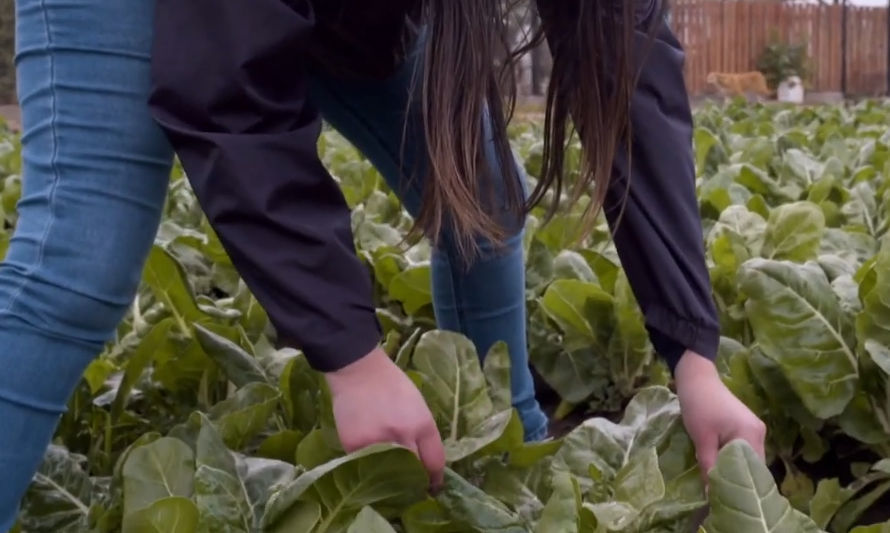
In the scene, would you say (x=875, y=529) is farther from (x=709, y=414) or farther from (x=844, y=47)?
(x=844, y=47)

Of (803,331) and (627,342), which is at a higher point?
(803,331)

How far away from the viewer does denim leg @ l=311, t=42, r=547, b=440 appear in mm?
1724

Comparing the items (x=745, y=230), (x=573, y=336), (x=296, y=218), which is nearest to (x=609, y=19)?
(x=296, y=218)

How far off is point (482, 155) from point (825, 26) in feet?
78.2

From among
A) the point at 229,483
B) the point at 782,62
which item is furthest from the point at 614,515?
the point at 782,62

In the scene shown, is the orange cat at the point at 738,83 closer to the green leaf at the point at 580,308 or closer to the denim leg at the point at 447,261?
the green leaf at the point at 580,308

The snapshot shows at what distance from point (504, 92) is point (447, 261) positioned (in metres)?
0.53

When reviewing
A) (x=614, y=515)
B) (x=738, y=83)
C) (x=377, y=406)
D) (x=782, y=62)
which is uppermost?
(x=377, y=406)

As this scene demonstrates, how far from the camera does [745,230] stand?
2.64m

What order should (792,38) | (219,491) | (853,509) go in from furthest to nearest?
1. (792,38)
2. (853,509)
3. (219,491)

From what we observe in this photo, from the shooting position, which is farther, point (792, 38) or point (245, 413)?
point (792, 38)

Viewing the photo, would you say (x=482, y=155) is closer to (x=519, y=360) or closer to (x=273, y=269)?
(x=273, y=269)

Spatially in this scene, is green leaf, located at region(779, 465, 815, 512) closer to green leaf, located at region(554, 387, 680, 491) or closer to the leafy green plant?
green leaf, located at region(554, 387, 680, 491)

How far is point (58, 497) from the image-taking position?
155 centimetres
